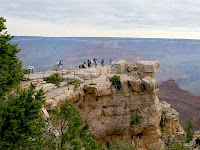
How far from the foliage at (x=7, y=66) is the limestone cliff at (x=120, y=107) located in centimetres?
1161

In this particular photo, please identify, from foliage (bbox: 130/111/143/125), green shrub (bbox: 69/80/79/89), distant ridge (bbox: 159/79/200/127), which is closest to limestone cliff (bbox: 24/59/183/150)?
foliage (bbox: 130/111/143/125)

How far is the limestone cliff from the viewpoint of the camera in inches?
1382

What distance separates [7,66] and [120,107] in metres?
21.6

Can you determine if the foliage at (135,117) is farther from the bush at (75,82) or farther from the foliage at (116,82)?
the bush at (75,82)

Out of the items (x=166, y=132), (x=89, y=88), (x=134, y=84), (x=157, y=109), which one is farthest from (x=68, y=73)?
(x=166, y=132)

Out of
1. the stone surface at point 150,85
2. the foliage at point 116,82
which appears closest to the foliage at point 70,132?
the foliage at point 116,82

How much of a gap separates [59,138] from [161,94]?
11228 cm

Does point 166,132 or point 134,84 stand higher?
point 134,84

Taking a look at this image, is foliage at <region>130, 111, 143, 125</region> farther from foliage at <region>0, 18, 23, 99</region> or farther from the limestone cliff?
foliage at <region>0, 18, 23, 99</region>

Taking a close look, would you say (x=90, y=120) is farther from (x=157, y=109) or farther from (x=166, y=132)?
(x=166, y=132)

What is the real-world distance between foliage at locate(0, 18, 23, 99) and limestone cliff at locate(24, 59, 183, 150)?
1161 cm

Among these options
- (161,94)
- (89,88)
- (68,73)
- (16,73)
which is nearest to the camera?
(16,73)

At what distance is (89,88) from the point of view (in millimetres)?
34406

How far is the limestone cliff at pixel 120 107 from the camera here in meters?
35.1
